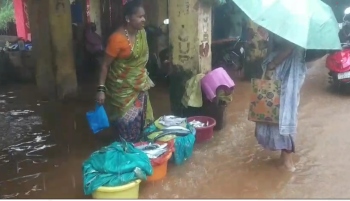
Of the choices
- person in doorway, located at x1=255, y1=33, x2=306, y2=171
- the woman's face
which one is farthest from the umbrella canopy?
the woman's face

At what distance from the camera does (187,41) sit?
5.86 metres

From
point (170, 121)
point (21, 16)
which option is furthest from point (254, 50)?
point (21, 16)

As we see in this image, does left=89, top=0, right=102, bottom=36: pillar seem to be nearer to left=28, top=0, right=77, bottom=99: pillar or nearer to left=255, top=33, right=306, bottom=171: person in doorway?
left=28, top=0, right=77, bottom=99: pillar

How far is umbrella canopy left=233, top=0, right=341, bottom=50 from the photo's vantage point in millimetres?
4078

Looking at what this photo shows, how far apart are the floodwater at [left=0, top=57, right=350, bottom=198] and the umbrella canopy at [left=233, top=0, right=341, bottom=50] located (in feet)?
4.73

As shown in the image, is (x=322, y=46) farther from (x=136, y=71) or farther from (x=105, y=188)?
(x=105, y=188)

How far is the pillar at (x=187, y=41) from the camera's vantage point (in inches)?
227

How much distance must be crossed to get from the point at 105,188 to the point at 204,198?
1030mm

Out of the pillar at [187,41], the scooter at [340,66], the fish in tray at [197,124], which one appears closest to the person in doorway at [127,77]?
the fish in tray at [197,124]

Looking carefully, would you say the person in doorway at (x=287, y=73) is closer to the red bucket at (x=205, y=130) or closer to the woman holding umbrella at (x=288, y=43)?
the woman holding umbrella at (x=288, y=43)

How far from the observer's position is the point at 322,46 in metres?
4.10

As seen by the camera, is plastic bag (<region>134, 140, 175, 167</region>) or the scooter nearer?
plastic bag (<region>134, 140, 175, 167</region>)

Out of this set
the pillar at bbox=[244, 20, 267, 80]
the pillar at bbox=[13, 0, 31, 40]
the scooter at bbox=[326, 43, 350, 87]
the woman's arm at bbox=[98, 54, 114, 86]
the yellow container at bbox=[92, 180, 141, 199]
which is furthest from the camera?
the pillar at bbox=[13, 0, 31, 40]

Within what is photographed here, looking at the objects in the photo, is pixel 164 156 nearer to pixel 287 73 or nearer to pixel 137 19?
pixel 137 19
